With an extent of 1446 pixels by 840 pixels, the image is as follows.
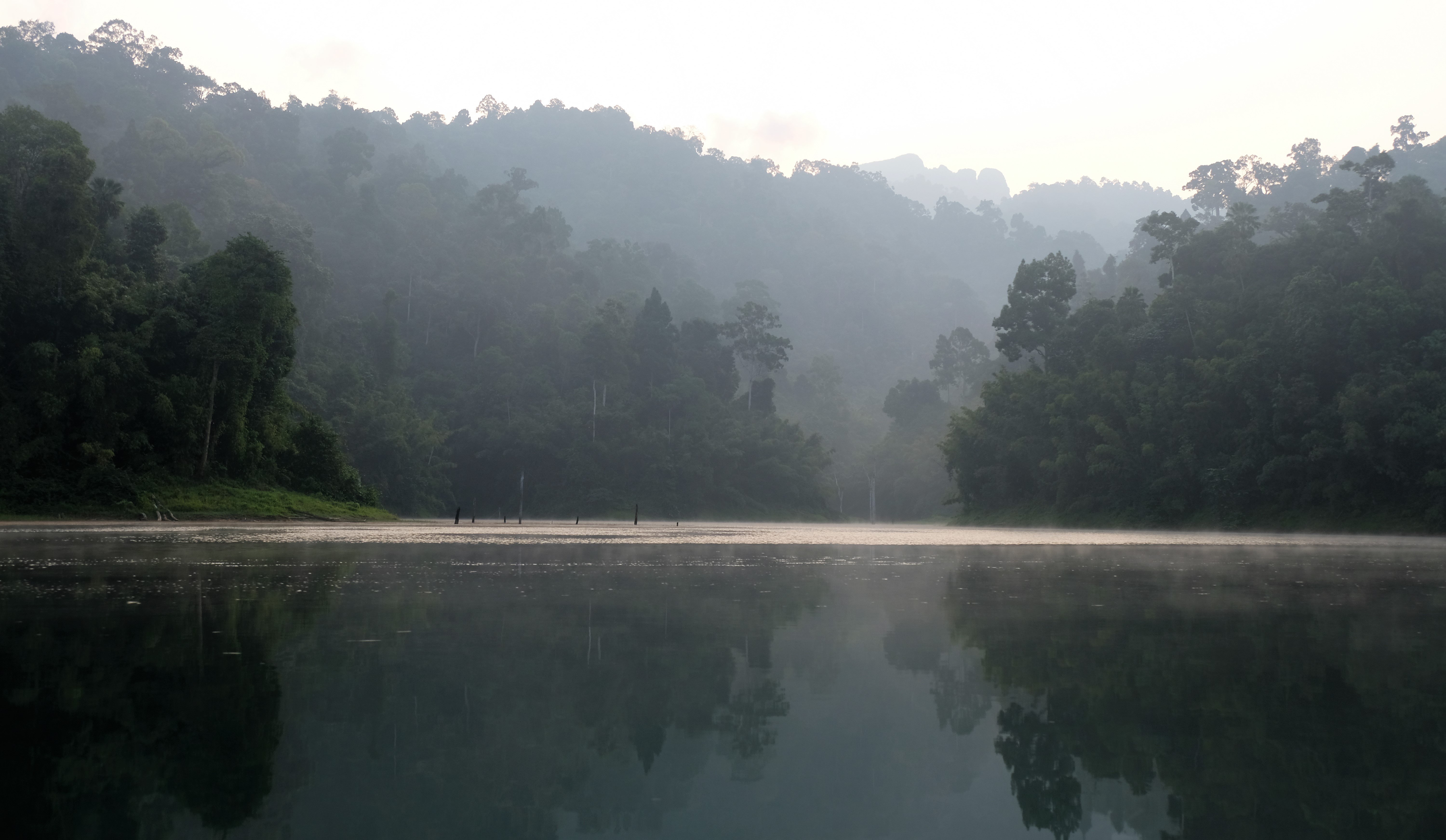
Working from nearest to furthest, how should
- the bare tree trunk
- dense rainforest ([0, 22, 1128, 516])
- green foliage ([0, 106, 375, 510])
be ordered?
green foliage ([0, 106, 375, 510]), the bare tree trunk, dense rainforest ([0, 22, 1128, 516])

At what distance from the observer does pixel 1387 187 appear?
52125 millimetres

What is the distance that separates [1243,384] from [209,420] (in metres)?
44.9

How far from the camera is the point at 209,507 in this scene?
3697cm

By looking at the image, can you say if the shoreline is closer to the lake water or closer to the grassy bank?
the grassy bank

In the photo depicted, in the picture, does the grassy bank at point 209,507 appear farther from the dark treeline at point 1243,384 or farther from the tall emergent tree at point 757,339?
the tall emergent tree at point 757,339

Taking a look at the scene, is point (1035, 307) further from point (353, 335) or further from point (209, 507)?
point (209, 507)

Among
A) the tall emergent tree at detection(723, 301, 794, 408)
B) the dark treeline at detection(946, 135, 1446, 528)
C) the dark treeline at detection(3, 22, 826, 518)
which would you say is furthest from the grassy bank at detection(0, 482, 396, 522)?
the tall emergent tree at detection(723, 301, 794, 408)

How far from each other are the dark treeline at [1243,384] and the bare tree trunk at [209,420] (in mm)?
42823

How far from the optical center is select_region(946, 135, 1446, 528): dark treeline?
42.1 metres

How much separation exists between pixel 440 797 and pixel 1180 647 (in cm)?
578

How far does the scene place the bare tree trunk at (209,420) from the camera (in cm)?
3844

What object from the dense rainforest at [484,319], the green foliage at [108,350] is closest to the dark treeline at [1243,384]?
the dense rainforest at [484,319]

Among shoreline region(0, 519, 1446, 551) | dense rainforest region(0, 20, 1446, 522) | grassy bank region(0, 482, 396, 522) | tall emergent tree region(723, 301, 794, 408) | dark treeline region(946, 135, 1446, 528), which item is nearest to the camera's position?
A: shoreline region(0, 519, 1446, 551)

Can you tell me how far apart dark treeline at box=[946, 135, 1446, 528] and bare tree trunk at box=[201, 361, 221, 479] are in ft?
140
